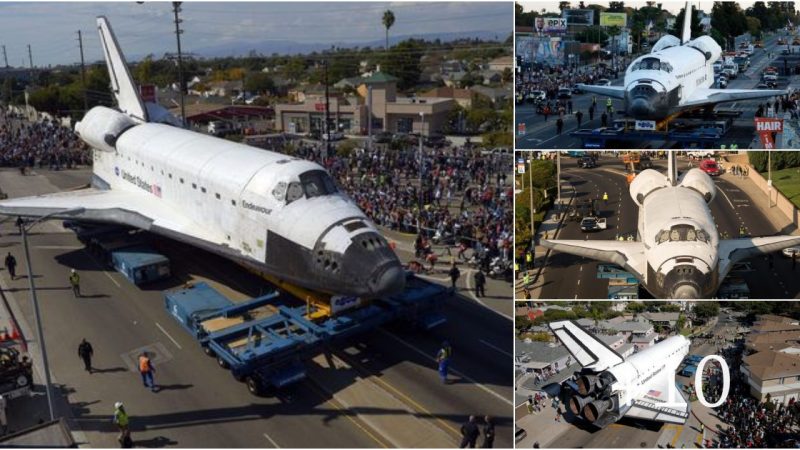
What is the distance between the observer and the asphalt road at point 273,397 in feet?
51.0

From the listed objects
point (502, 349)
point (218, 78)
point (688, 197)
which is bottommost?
point (502, 349)

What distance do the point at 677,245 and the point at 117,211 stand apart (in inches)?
902

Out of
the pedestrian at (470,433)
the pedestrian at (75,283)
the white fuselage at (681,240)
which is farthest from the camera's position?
the pedestrian at (75,283)

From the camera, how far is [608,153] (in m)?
13.9

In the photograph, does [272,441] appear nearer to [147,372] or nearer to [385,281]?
[147,372]

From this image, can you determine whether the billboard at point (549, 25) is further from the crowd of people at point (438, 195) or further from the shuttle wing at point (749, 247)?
the crowd of people at point (438, 195)

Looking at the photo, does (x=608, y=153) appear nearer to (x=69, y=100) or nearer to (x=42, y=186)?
(x=42, y=186)

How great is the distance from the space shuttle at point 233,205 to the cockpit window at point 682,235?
779 centimetres

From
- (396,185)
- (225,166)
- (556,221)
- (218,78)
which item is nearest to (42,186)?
(396,185)

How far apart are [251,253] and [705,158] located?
44.7 ft

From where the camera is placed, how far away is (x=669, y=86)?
→ 19391mm

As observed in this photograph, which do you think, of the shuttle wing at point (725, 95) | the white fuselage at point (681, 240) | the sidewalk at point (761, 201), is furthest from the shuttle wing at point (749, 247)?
the shuttle wing at point (725, 95)

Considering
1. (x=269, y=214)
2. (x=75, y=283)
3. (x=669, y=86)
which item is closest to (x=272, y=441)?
(x=269, y=214)

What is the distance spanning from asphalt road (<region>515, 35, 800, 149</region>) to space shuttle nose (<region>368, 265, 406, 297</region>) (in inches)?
200
